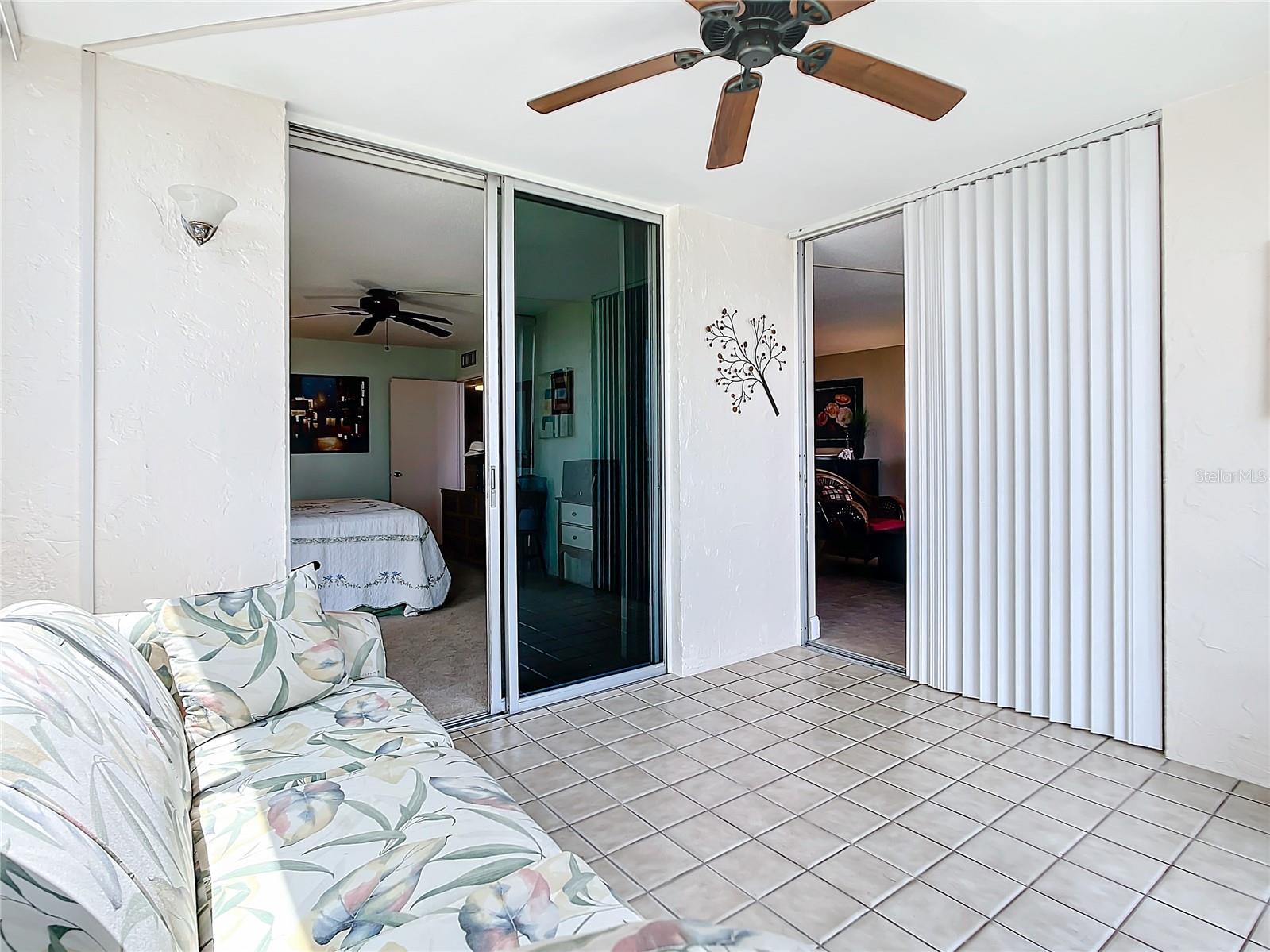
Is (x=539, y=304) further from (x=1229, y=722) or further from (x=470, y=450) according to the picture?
(x=1229, y=722)

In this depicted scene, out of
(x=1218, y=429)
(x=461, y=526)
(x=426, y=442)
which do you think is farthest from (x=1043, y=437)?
(x=426, y=442)

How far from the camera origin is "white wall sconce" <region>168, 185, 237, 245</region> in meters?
2.11

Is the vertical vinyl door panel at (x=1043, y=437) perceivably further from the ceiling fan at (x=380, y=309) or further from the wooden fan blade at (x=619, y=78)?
the ceiling fan at (x=380, y=309)

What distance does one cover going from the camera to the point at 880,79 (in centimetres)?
182

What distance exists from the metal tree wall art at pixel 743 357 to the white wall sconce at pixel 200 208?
2.36 meters

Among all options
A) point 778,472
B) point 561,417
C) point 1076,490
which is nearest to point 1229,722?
point 1076,490

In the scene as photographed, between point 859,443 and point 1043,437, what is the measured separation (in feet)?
17.8

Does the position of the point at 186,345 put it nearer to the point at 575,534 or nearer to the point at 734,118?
the point at 575,534

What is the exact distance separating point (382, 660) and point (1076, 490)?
290 cm

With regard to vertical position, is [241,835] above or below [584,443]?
below

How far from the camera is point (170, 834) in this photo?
106 centimetres

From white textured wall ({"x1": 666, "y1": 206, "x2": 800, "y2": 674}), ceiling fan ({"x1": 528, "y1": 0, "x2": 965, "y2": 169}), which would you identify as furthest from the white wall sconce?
white textured wall ({"x1": 666, "y1": 206, "x2": 800, "y2": 674})

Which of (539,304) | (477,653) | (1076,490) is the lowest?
(477,653)

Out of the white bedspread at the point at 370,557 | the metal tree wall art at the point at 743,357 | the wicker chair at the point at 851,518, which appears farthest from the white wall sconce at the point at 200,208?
the wicker chair at the point at 851,518
